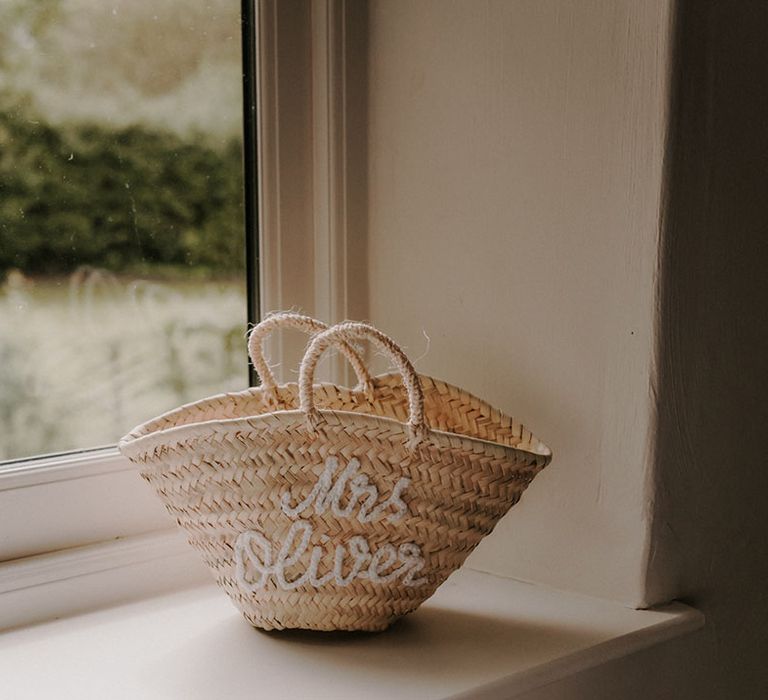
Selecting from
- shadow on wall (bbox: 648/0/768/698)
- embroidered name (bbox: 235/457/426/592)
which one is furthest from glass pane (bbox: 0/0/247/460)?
shadow on wall (bbox: 648/0/768/698)

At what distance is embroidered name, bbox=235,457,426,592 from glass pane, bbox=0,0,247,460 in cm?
29

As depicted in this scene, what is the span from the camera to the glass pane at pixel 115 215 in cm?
99

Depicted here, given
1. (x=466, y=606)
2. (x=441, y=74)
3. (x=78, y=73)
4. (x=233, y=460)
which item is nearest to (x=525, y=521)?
(x=466, y=606)

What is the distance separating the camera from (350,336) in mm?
850

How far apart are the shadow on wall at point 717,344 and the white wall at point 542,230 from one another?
0.03 meters

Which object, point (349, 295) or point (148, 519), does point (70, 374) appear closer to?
point (148, 519)

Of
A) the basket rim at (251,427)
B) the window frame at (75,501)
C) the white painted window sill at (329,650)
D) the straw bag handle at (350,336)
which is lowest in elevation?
the white painted window sill at (329,650)

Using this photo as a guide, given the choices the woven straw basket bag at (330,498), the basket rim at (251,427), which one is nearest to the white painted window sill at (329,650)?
the woven straw basket bag at (330,498)

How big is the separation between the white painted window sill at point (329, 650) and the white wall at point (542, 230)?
0.07 metres

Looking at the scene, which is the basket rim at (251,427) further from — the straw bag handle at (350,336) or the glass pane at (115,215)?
the glass pane at (115,215)

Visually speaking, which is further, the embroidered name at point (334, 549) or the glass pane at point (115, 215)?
the glass pane at point (115, 215)

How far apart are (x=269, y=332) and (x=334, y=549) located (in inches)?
9.5

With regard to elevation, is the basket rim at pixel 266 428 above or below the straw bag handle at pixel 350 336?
below

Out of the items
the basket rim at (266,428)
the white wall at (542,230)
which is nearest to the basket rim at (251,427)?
the basket rim at (266,428)
